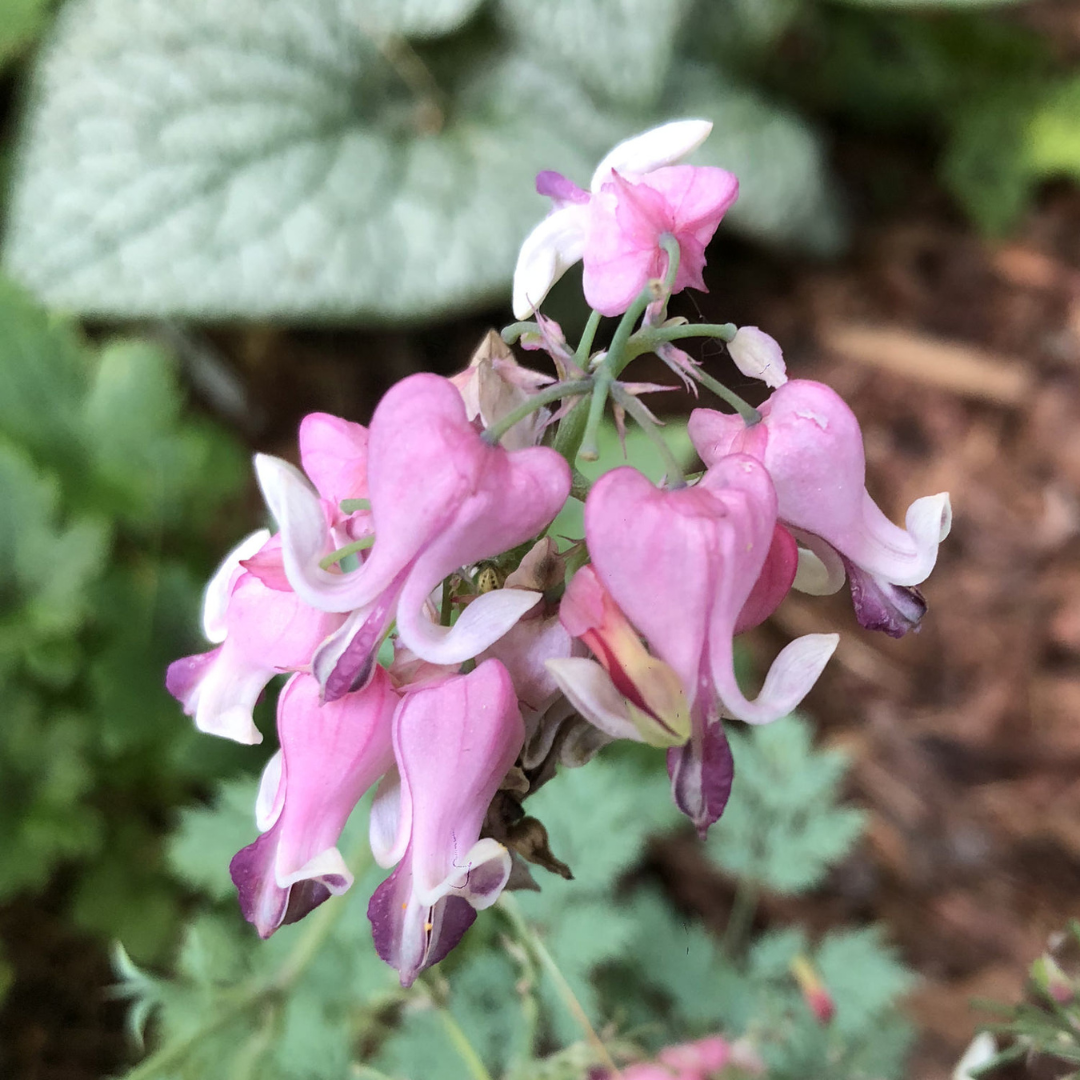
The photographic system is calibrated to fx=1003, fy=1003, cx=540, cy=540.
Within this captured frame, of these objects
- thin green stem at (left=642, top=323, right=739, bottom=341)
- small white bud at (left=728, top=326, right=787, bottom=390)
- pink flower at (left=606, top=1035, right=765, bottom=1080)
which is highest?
thin green stem at (left=642, top=323, right=739, bottom=341)

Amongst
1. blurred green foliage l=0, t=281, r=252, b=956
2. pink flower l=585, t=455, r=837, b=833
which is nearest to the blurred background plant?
blurred green foliage l=0, t=281, r=252, b=956

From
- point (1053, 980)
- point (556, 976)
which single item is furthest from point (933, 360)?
point (556, 976)

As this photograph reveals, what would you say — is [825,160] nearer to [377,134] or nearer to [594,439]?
[377,134]

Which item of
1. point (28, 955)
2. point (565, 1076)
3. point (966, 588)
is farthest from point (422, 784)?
point (966, 588)

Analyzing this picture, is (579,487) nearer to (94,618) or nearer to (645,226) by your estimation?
(645,226)

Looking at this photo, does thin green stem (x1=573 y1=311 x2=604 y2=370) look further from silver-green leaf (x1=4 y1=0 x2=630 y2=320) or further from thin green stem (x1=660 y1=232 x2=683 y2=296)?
silver-green leaf (x1=4 y1=0 x2=630 y2=320)
